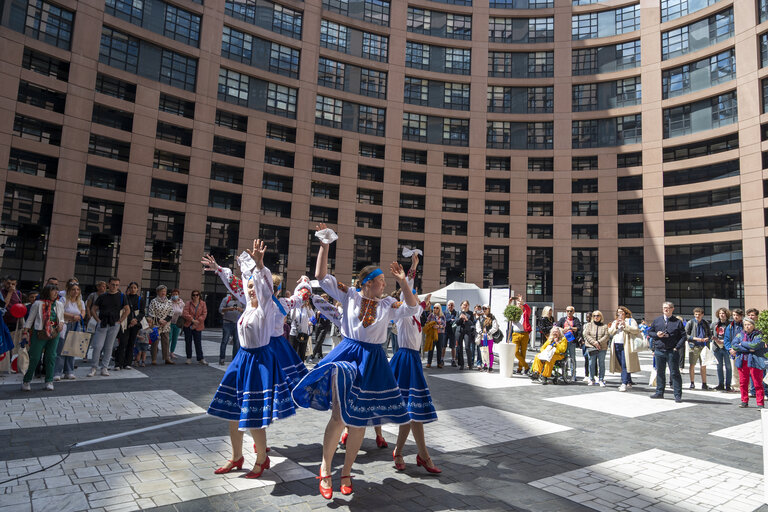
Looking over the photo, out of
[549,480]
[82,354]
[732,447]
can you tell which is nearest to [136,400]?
[82,354]

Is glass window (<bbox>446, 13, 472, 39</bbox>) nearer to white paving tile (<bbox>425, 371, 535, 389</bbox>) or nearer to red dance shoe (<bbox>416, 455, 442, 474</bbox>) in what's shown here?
white paving tile (<bbox>425, 371, 535, 389</bbox>)

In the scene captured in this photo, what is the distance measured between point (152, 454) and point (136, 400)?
326 centimetres

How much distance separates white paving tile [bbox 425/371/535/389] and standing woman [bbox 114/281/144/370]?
7.83 metres

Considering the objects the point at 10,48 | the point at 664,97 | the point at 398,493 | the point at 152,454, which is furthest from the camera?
the point at 664,97

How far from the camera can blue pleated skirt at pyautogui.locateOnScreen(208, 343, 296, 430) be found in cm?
434

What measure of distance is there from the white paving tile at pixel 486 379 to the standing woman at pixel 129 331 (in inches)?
308

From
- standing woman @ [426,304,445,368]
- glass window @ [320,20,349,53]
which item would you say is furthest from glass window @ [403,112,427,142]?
standing woman @ [426,304,445,368]

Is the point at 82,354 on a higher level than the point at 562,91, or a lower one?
lower

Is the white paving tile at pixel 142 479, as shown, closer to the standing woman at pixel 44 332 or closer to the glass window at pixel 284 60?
the standing woman at pixel 44 332

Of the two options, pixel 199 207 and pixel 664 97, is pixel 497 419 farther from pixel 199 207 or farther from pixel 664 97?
pixel 664 97

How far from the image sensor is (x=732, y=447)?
642 cm

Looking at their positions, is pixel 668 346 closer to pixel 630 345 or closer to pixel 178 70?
pixel 630 345

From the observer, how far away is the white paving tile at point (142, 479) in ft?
12.4

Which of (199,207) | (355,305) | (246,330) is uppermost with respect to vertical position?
(199,207)
